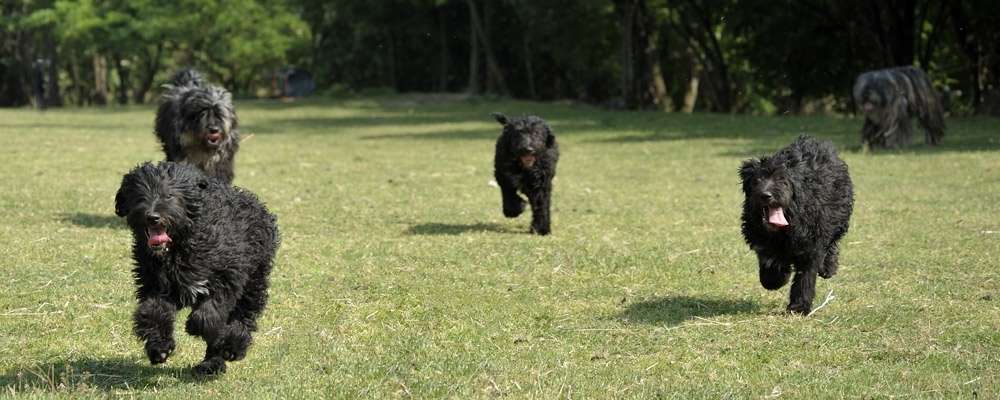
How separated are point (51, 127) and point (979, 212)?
83.0 ft

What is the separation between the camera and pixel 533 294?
922 cm

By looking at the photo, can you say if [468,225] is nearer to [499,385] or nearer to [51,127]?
[499,385]

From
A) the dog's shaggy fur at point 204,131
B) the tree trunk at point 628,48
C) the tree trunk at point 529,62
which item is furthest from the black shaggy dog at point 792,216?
the tree trunk at point 529,62

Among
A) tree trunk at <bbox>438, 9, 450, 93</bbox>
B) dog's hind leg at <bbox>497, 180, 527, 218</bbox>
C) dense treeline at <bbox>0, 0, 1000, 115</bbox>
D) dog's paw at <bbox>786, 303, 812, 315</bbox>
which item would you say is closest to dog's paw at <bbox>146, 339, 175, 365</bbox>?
dog's paw at <bbox>786, 303, 812, 315</bbox>

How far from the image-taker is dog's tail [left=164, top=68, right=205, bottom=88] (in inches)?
552

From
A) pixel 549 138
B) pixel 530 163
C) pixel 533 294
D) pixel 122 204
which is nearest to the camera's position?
pixel 122 204

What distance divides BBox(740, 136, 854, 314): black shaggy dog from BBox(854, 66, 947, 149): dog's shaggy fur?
12.9 meters

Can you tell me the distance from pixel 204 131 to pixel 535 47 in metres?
40.7

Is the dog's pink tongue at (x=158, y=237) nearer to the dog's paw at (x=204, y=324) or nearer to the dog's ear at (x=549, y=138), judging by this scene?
the dog's paw at (x=204, y=324)

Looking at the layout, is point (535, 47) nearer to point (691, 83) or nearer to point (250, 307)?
point (691, 83)

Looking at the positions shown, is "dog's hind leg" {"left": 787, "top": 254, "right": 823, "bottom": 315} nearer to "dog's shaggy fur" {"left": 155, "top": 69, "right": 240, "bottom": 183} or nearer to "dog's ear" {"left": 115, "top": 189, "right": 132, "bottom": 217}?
"dog's ear" {"left": 115, "top": 189, "right": 132, "bottom": 217}

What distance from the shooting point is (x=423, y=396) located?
640cm

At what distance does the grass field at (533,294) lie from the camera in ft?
22.0

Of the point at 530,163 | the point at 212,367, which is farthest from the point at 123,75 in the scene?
the point at 212,367
